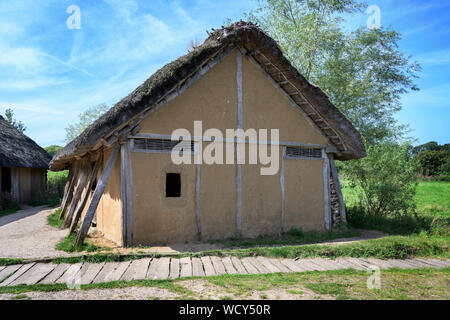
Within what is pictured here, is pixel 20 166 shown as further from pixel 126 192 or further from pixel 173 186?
pixel 126 192

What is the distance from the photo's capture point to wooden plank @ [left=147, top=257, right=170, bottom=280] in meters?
4.66

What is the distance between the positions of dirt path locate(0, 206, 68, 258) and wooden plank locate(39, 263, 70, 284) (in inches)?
27.8

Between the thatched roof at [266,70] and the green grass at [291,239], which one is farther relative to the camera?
the green grass at [291,239]

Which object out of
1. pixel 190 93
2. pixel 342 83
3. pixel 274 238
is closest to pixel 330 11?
pixel 342 83

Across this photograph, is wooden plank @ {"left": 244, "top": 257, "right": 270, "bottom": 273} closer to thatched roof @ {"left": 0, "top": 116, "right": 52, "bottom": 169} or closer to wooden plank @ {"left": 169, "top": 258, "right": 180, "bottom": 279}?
wooden plank @ {"left": 169, "top": 258, "right": 180, "bottom": 279}

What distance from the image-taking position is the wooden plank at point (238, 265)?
4961 millimetres

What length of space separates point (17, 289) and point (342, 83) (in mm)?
13476

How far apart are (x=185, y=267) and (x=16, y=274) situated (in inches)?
94.3

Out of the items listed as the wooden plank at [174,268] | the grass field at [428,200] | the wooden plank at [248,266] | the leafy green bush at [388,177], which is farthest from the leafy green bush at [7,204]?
the leafy green bush at [388,177]

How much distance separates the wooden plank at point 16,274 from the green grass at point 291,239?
11.4ft

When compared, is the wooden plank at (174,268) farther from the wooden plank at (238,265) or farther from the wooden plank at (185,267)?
the wooden plank at (238,265)

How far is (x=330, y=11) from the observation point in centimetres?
1474

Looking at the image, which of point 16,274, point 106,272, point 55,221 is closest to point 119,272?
point 106,272
